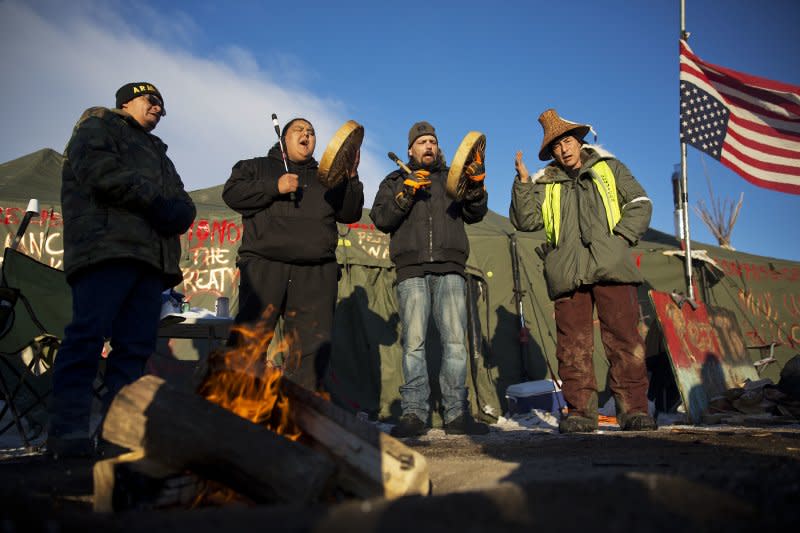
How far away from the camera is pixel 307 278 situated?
3629 mm

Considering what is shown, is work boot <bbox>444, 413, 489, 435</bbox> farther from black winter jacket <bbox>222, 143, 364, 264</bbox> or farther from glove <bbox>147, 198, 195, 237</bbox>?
glove <bbox>147, 198, 195, 237</bbox>

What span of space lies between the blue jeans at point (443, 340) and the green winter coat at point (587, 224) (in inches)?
27.1

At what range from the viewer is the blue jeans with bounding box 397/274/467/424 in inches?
162

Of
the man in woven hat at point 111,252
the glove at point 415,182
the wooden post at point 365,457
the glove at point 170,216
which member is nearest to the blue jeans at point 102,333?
the man in woven hat at point 111,252

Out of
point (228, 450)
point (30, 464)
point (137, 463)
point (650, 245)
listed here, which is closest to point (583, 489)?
point (228, 450)

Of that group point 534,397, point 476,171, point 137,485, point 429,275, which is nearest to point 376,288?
point 534,397

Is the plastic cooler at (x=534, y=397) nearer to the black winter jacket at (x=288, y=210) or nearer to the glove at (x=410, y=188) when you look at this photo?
the glove at (x=410, y=188)

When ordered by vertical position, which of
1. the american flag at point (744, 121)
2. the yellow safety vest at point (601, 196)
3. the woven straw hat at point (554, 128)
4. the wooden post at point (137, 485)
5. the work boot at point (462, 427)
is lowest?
the work boot at point (462, 427)

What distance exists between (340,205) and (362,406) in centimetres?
277

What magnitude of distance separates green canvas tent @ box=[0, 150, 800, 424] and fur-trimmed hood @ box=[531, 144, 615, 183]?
210 centimetres

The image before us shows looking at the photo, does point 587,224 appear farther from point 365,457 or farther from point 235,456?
point 235,456

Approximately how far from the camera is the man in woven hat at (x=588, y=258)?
12.9 ft

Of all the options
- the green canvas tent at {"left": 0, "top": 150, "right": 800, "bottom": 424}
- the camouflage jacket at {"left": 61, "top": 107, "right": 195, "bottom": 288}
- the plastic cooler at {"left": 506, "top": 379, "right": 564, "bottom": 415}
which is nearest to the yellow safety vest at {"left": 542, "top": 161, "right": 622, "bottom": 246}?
the green canvas tent at {"left": 0, "top": 150, "right": 800, "bottom": 424}

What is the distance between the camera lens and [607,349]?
160 inches
